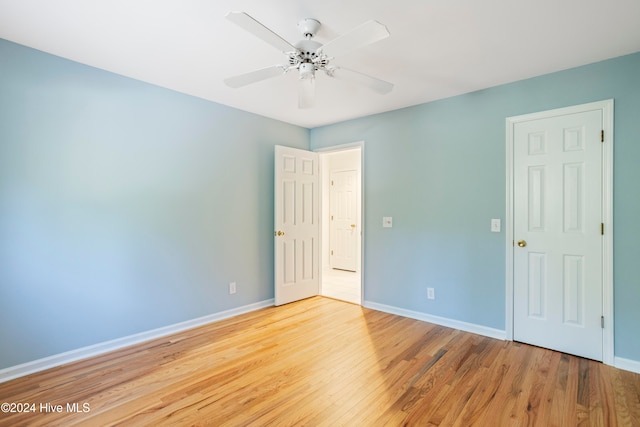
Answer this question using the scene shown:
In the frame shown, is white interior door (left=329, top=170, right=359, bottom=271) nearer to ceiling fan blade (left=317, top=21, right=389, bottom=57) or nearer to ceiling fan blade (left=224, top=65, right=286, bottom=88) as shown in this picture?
ceiling fan blade (left=224, top=65, right=286, bottom=88)

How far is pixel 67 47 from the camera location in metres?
2.33

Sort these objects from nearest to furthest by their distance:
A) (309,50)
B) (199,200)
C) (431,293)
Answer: (309,50)
(199,200)
(431,293)

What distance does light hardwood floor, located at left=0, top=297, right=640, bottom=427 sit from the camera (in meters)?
1.86

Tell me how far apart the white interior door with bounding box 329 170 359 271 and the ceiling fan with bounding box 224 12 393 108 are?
12.8ft

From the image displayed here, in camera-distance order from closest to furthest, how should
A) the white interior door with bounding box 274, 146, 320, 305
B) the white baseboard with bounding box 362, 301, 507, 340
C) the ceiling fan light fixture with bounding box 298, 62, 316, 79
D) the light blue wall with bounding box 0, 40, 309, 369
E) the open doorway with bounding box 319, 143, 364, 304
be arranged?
the ceiling fan light fixture with bounding box 298, 62, 316, 79 → the light blue wall with bounding box 0, 40, 309, 369 → the white baseboard with bounding box 362, 301, 507, 340 → the white interior door with bounding box 274, 146, 320, 305 → the open doorway with bounding box 319, 143, 364, 304

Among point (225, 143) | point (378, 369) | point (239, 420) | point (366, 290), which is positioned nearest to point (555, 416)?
point (378, 369)

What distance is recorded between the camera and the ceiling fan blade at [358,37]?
153cm

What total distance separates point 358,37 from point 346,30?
20.6 inches

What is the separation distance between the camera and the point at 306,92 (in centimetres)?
227

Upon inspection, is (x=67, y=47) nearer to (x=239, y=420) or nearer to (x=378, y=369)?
(x=239, y=420)

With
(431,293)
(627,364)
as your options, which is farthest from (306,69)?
(627,364)

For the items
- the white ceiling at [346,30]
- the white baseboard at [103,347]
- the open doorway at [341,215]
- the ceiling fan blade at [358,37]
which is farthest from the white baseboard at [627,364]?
the open doorway at [341,215]

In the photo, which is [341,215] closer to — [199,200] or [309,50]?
[199,200]

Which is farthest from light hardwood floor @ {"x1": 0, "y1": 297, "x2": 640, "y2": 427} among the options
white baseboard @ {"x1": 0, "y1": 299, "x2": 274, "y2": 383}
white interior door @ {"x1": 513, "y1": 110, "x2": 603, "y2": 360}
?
white interior door @ {"x1": 513, "y1": 110, "x2": 603, "y2": 360}
